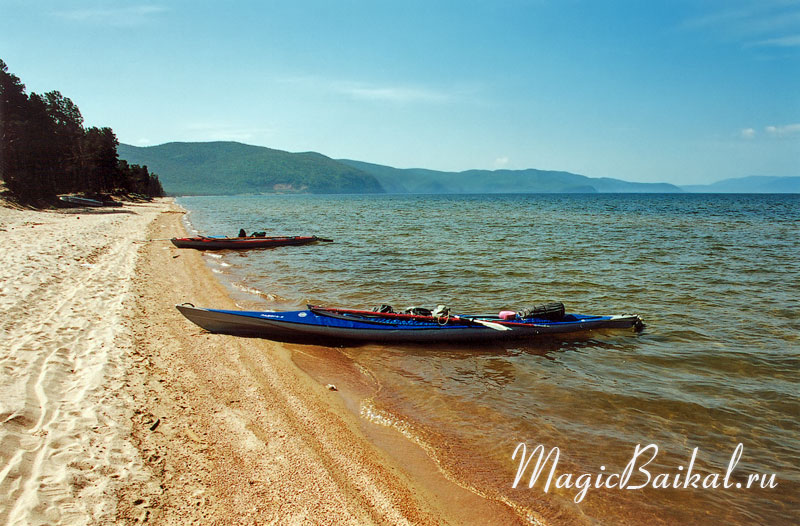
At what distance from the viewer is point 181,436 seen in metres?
6.14

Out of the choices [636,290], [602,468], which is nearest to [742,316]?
[636,290]

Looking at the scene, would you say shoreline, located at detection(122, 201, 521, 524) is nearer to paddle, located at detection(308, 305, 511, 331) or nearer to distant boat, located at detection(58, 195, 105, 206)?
paddle, located at detection(308, 305, 511, 331)

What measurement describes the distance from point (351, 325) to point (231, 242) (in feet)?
63.6

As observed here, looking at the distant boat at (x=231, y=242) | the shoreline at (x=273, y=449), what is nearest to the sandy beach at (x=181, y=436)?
the shoreline at (x=273, y=449)

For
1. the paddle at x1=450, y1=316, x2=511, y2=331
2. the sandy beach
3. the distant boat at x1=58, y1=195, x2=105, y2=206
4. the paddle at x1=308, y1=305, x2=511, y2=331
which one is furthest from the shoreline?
the distant boat at x1=58, y1=195, x2=105, y2=206

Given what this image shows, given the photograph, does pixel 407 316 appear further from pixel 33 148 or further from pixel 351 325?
pixel 33 148

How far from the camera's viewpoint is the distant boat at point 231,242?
2677 cm

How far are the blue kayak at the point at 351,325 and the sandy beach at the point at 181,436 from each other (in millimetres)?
442

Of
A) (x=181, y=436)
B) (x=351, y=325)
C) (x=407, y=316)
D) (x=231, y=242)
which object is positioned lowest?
(x=181, y=436)

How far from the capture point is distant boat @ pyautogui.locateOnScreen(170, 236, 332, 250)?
26.8 meters

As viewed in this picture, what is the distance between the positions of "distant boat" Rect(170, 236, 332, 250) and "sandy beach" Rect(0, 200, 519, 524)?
16064mm

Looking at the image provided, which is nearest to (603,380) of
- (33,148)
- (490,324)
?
(490,324)

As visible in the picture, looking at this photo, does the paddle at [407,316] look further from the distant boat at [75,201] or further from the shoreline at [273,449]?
the distant boat at [75,201]

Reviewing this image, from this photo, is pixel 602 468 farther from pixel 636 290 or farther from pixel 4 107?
pixel 4 107
